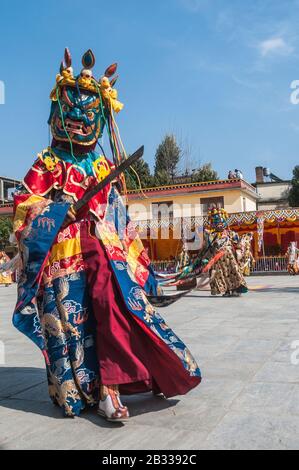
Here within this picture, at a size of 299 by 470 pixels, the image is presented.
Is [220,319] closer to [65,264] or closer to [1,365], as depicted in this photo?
[1,365]

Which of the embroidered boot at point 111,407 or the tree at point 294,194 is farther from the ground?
the tree at point 294,194

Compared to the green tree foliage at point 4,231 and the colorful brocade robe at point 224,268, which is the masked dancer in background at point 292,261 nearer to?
the colorful brocade robe at point 224,268

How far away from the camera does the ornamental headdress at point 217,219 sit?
10.7 m

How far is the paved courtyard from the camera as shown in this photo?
8.03ft

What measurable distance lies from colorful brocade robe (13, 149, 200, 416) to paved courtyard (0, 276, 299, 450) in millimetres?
199

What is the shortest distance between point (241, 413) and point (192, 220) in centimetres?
2155

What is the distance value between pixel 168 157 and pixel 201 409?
4098cm

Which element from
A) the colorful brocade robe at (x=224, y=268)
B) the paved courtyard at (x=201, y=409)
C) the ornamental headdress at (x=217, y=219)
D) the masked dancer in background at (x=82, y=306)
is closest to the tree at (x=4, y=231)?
the ornamental headdress at (x=217, y=219)

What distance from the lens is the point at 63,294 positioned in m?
2.95

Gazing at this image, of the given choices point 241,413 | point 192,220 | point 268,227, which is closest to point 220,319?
point 241,413

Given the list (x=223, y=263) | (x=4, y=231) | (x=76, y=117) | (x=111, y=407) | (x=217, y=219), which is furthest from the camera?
(x=4, y=231)

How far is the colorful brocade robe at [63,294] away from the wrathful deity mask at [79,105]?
0.27 m

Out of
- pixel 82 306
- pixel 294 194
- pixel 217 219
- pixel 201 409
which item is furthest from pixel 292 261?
pixel 82 306

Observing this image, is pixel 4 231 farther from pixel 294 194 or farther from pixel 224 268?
pixel 224 268
